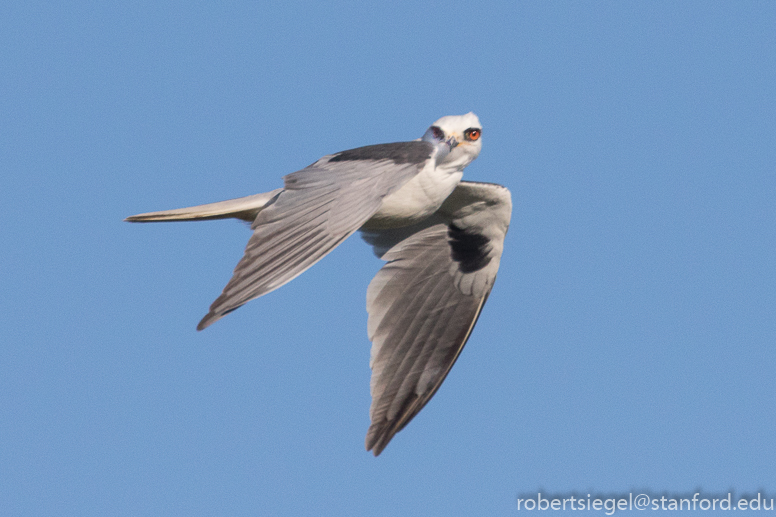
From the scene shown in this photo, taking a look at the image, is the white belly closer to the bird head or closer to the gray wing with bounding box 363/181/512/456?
the bird head

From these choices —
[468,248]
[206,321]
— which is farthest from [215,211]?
[468,248]

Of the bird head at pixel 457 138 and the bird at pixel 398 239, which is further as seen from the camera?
the bird head at pixel 457 138

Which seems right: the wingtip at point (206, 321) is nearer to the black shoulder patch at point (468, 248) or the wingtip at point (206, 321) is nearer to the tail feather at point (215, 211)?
the tail feather at point (215, 211)

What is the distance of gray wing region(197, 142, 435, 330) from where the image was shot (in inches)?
247

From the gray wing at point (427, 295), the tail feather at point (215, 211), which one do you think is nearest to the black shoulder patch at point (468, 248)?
the gray wing at point (427, 295)

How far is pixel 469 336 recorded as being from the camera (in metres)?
9.61

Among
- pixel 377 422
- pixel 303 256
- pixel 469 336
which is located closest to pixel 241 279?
pixel 303 256

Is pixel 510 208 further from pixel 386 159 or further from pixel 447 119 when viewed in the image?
pixel 386 159

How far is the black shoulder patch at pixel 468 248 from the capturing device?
9844 millimetres

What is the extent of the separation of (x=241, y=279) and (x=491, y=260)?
4086 mm

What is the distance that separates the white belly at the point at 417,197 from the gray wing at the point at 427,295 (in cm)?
93

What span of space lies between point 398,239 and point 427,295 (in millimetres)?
650

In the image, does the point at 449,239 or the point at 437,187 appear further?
the point at 449,239

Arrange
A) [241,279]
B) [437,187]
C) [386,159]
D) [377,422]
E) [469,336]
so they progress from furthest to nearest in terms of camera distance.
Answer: [469,336] → [377,422] → [437,187] → [386,159] → [241,279]
